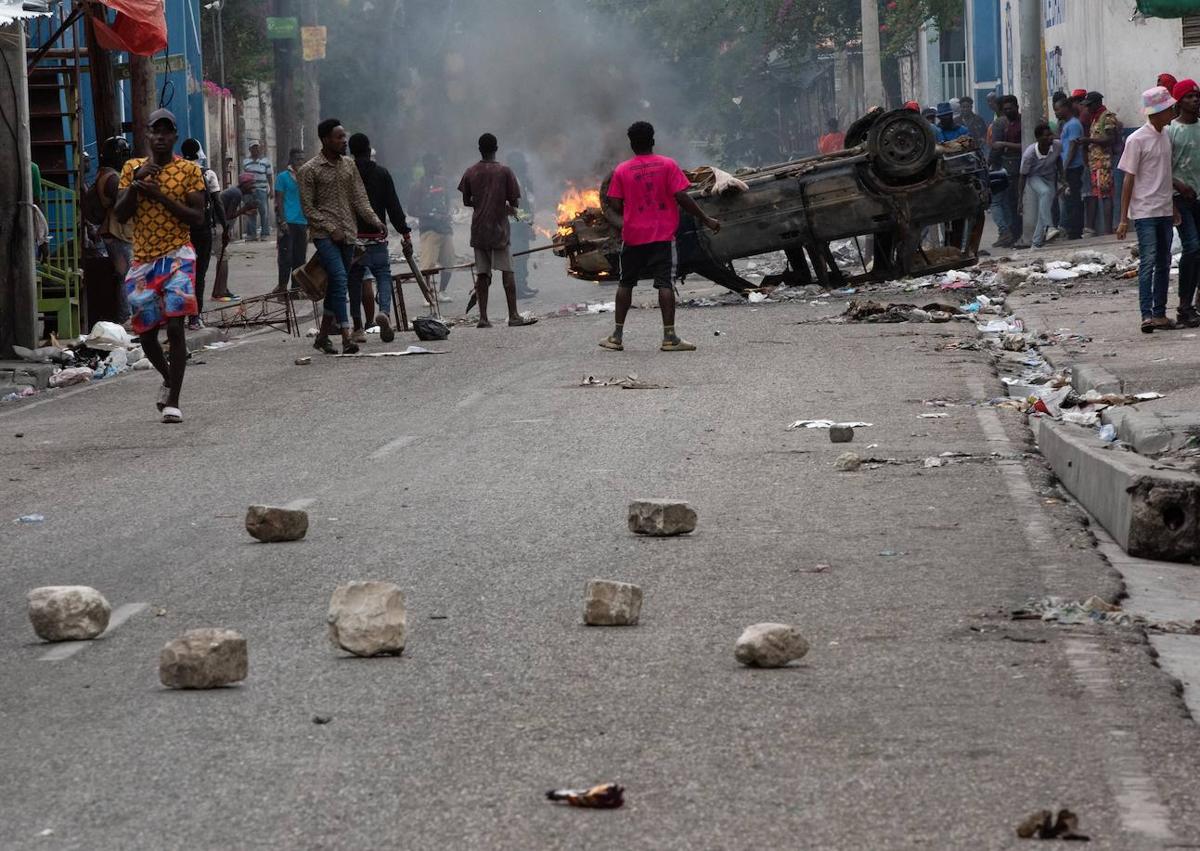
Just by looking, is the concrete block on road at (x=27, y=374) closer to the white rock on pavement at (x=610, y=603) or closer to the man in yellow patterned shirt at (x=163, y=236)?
the man in yellow patterned shirt at (x=163, y=236)

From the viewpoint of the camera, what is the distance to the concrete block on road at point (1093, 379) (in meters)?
11.6

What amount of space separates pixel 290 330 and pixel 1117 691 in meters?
14.6

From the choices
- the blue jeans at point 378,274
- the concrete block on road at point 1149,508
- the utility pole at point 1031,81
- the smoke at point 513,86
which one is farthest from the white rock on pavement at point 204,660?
the smoke at point 513,86

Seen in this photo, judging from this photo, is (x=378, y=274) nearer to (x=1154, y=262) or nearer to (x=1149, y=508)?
(x=1154, y=262)

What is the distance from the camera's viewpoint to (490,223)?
18547mm

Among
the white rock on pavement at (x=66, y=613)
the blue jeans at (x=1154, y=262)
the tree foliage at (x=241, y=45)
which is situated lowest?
the white rock on pavement at (x=66, y=613)

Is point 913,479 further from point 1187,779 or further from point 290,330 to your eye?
point 290,330

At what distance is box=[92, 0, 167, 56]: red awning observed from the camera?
1848 centimetres

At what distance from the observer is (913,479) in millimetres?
8742

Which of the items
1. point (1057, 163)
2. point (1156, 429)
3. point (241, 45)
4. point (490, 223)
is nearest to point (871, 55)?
point (1057, 163)

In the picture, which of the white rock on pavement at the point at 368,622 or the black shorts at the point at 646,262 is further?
the black shorts at the point at 646,262

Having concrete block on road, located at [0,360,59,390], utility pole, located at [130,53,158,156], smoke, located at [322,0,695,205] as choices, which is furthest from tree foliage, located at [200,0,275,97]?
concrete block on road, located at [0,360,59,390]

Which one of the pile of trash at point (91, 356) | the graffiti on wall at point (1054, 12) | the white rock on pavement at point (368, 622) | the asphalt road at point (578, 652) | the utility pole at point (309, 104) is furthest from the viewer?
the utility pole at point (309, 104)

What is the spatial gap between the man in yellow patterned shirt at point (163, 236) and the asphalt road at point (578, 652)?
785 mm
